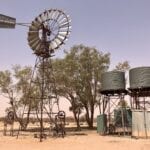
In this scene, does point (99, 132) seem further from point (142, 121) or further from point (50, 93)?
point (50, 93)

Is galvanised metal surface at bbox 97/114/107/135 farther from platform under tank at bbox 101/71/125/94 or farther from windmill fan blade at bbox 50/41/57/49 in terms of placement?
windmill fan blade at bbox 50/41/57/49

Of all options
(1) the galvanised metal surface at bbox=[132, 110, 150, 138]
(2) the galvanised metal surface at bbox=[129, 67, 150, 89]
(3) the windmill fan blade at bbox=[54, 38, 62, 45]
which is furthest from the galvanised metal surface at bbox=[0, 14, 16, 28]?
(1) the galvanised metal surface at bbox=[132, 110, 150, 138]

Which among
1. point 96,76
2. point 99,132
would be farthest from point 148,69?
point 96,76

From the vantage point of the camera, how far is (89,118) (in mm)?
46531

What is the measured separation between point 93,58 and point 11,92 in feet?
35.2

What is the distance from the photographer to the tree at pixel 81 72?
42781mm

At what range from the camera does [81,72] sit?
43125 mm

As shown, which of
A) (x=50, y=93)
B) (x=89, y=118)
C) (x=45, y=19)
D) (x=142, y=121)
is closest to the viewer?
(x=142, y=121)

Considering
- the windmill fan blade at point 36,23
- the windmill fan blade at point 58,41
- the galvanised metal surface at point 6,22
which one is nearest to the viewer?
the galvanised metal surface at point 6,22

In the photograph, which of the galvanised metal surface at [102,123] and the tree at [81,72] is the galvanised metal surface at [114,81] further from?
the tree at [81,72]

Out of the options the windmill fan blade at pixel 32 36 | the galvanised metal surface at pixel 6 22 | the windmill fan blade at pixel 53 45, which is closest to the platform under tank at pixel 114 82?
the windmill fan blade at pixel 53 45

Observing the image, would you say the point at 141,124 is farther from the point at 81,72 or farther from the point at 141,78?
the point at 81,72

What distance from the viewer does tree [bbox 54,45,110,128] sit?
A: 42.8 metres

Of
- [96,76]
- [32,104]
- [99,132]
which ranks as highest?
[96,76]
